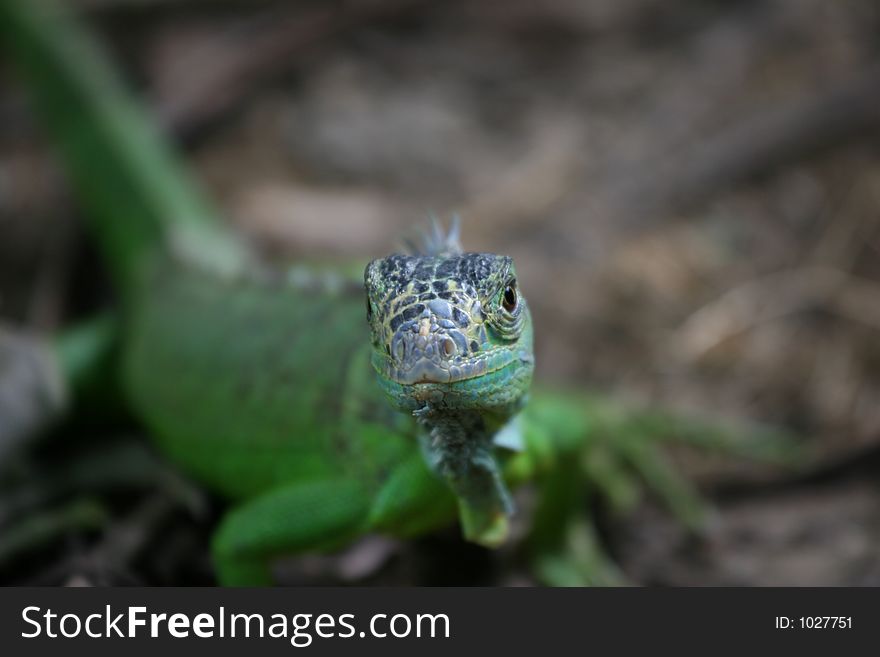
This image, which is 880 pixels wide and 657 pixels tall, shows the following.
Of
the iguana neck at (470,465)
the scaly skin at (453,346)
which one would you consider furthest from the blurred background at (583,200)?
the scaly skin at (453,346)

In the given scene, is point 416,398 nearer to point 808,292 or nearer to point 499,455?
point 499,455

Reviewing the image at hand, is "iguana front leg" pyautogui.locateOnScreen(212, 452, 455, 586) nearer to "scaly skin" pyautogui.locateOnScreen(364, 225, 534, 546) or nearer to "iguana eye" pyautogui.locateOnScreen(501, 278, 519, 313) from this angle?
"scaly skin" pyautogui.locateOnScreen(364, 225, 534, 546)

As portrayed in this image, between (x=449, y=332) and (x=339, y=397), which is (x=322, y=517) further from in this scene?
(x=449, y=332)

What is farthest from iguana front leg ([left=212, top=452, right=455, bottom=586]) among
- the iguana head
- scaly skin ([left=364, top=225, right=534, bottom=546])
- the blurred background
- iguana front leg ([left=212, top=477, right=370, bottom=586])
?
the iguana head

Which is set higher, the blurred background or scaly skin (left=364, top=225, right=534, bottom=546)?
the blurred background

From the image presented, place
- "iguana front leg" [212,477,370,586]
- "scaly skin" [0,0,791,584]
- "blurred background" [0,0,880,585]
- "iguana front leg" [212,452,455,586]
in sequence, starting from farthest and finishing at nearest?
"blurred background" [0,0,880,585]
"iguana front leg" [212,477,370,586]
"iguana front leg" [212,452,455,586]
"scaly skin" [0,0,791,584]

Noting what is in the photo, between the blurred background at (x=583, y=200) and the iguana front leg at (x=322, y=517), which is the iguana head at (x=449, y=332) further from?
the blurred background at (x=583, y=200)

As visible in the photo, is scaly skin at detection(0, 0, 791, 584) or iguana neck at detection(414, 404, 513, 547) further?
iguana neck at detection(414, 404, 513, 547)

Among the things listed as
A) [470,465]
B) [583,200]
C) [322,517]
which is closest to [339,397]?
[322,517]
